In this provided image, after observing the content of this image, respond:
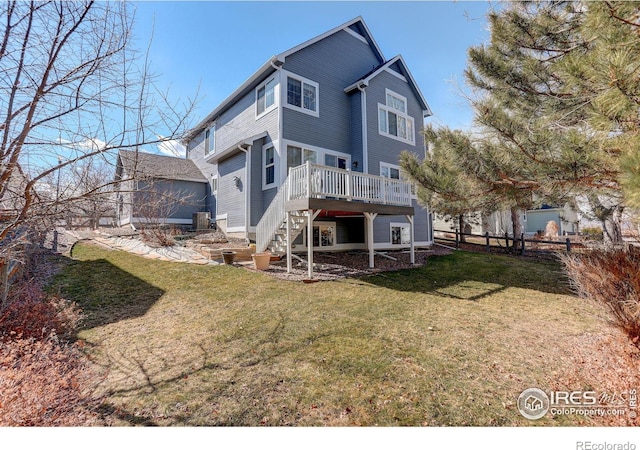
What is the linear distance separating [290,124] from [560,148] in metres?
8.58

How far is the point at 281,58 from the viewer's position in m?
10.4

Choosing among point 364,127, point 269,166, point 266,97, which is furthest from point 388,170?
point 266,97

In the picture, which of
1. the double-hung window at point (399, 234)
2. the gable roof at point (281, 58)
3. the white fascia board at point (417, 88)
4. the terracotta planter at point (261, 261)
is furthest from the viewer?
the white fascia board at point (417, 88)

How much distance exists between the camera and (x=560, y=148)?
450 centimetres

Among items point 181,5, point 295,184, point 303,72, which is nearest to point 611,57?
point 181,5

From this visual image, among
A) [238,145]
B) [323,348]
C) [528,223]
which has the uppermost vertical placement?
[238,145]

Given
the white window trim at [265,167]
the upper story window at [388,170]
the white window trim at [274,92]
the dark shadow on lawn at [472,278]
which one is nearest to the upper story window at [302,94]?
the white window trim at [274,92]

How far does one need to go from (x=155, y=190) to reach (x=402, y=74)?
15.2 m

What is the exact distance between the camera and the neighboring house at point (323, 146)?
9203 mm

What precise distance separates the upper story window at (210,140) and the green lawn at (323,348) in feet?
31.9

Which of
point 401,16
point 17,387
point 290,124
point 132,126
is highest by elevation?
point 401,16

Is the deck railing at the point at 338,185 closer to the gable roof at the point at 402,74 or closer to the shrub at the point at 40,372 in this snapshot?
the gable roof at the point at 402,74

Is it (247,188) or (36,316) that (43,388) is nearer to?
(36,316)

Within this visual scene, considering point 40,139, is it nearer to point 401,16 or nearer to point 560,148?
point 560,148
